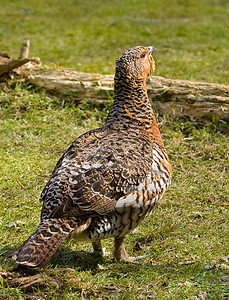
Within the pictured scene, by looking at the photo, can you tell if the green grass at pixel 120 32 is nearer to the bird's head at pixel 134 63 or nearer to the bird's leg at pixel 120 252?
the bird's head at pixel 134 63

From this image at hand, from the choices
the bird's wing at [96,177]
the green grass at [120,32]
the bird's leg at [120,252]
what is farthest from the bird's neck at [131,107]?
the green grass at [120,32]

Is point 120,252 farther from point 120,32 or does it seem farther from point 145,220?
point 120,32

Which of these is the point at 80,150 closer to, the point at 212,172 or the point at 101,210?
the point at 101,210

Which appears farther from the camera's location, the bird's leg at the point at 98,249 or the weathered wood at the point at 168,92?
the weathered wood at the point at 168,92

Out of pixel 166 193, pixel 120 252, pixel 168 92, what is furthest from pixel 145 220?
pixel 168 92

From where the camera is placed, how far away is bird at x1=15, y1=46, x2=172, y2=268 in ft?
13.1

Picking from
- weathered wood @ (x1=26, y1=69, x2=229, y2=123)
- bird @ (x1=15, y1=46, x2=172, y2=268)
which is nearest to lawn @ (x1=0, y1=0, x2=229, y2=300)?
weathered wood @ (x1=26, y1=69, x2=229, y2=123)

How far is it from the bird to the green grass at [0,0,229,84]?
4.32 meters

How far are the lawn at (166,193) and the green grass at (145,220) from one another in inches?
Answer: 0.5

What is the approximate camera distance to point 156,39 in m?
12.8

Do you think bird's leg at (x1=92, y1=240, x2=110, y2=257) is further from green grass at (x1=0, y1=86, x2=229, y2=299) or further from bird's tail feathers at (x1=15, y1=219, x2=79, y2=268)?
bird's tail feathers at (x1=15, y1=219, x2=79, y2=268)

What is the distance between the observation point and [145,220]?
5.60m

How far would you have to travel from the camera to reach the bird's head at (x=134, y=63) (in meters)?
4.94

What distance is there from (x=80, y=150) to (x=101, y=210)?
0.74 meters
